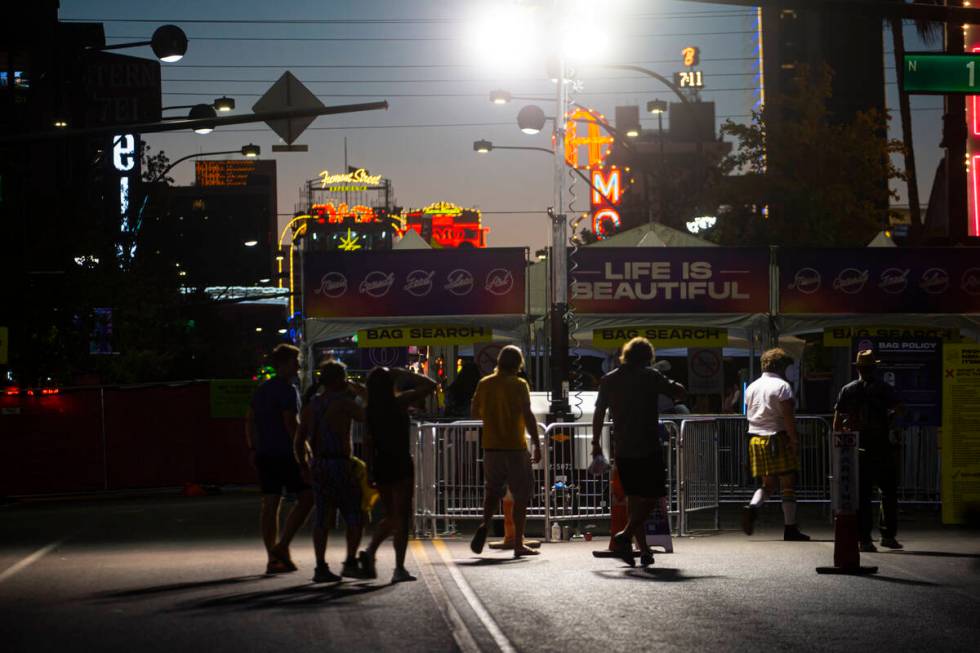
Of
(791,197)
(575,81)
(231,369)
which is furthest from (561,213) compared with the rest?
(231,369)

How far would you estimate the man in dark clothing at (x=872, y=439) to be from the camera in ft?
44.3

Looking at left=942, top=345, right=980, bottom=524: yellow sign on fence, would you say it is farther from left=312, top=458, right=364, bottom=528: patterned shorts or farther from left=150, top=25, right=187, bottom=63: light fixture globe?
left=150, top=25, right=187, bottom=63: light fixture globe

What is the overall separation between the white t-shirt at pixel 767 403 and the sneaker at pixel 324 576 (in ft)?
15.4

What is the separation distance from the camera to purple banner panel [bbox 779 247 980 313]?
22719mm

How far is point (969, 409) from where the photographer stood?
16.1m

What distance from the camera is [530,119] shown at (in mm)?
25953

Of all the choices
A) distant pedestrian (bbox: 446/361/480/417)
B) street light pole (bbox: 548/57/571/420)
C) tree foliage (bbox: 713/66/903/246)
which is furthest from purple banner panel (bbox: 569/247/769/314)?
tree foliage (bbox: 713/66/903/246)

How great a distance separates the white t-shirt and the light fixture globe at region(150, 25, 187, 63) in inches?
462

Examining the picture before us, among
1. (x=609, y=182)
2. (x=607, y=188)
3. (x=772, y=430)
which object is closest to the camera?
(x=772, y=430)

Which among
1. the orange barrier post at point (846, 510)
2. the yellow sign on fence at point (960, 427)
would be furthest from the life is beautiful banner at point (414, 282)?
the orange barrier post at point (846, 510)

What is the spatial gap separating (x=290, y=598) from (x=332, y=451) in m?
1.40

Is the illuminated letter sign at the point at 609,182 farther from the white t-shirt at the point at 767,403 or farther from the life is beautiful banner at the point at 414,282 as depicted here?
the white t-shirt at the point at 767,403


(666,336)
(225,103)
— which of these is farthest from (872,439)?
(225,103)

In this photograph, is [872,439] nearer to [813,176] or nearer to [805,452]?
[805,452]
